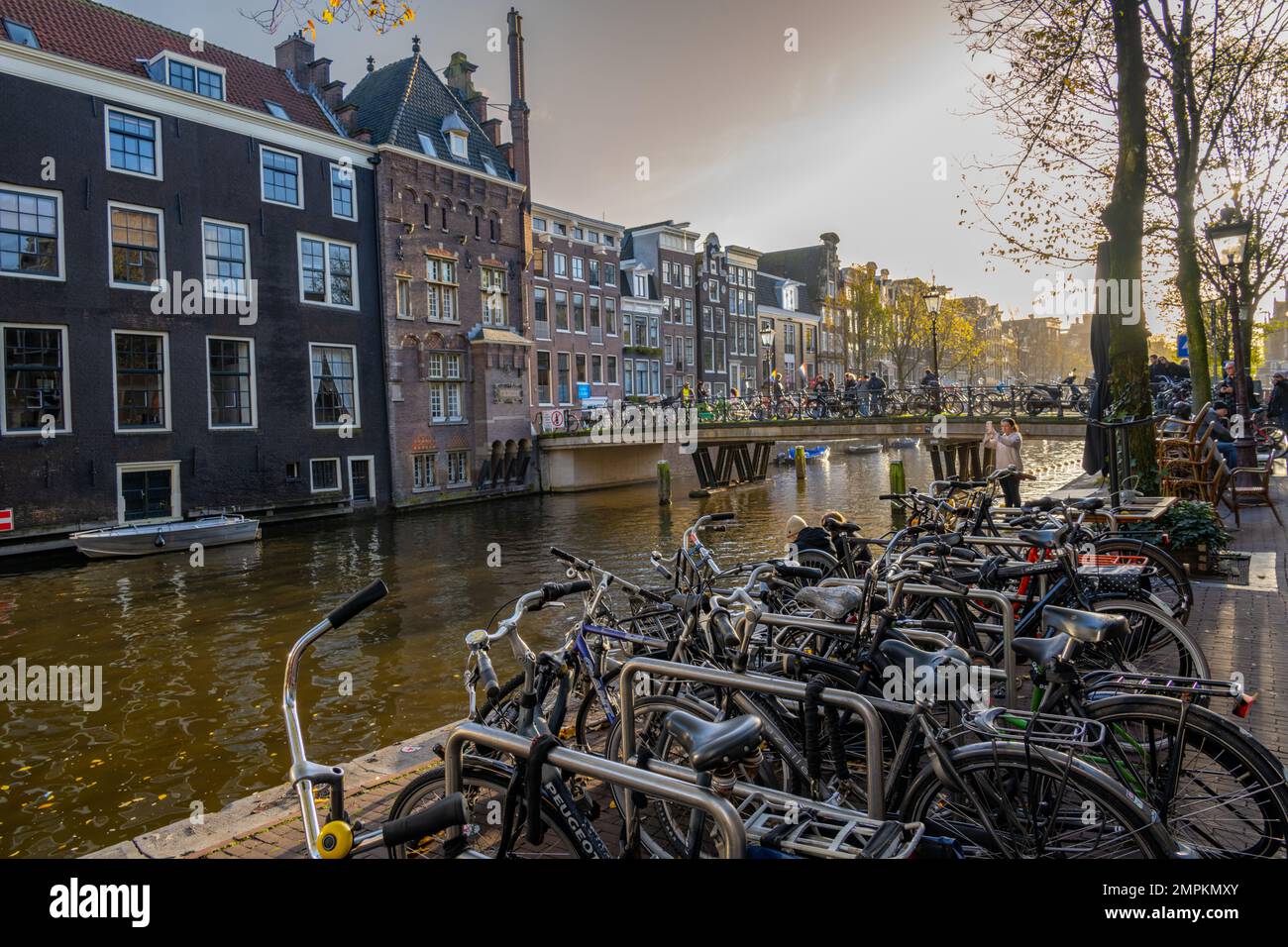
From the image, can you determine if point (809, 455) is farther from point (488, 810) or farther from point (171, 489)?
point (488, 810)

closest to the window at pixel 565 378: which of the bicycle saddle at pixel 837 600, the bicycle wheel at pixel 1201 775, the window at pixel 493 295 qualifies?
the window at pixel 493 295

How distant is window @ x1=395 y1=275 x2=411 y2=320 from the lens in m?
31.1

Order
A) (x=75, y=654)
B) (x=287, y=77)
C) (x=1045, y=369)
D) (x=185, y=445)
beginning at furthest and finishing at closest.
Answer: (x=1045, y=369), (x=287, y=77), (x=185, y=445), (x=75, y=654)

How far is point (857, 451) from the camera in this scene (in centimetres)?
5594

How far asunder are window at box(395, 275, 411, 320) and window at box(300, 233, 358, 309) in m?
1.73

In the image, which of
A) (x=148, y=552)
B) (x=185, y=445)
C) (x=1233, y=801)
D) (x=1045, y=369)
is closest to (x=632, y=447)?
(x=185, y=445)

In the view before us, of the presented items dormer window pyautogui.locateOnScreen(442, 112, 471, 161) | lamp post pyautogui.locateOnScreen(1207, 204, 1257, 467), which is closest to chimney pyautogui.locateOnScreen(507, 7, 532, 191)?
dormer window pyautogui.locateOnScreen(442, 112, 471, 161)

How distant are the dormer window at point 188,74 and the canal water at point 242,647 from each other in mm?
13502

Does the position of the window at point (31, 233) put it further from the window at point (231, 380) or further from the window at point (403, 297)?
the window at point (403, 297)

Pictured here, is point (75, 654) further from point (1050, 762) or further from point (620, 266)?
point (620, 266)

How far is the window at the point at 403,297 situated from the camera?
31.1 m

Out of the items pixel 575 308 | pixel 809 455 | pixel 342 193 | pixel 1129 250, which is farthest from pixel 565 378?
pixel 1129 250

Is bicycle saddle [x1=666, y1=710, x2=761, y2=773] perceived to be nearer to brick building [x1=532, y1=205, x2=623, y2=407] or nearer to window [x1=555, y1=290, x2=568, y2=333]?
brick building [x1=532, y1=205, x2=623, y2=407]

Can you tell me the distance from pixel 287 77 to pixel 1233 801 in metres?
35.6
